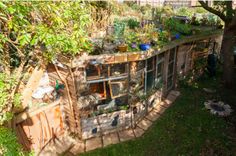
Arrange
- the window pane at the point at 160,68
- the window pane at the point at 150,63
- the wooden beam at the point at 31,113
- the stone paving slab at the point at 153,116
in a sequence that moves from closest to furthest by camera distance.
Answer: the wooden beam at the point at 31,113
the window pane at the point at 150,63
the stone paving slab at the point at 153,116
the window pane at the point at 160,68

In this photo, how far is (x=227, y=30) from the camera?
1126 cm

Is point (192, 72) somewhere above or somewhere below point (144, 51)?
below

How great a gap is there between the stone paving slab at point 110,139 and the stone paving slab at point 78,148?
100 centimetres

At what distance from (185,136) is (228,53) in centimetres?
623

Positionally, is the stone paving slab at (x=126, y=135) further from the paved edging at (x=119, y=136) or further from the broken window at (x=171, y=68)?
the broken window at (x=171, y=68)

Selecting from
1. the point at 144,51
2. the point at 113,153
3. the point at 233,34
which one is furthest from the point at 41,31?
the point at 233,34

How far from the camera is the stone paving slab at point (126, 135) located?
9.16 meters

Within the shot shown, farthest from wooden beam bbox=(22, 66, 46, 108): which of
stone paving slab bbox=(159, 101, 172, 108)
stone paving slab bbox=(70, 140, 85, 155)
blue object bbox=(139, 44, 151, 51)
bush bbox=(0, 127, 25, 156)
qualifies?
stone paving slab bbox=(159, 101, 172, 108)

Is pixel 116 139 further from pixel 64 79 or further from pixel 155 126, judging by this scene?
pixel 64 79

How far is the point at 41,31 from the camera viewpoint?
12.5ft

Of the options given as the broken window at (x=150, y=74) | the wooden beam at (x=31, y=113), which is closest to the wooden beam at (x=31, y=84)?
the wooden beam at (x=31, y=113)

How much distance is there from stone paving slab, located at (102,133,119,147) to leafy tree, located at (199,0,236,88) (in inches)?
330

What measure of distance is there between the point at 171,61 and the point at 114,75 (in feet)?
16.0

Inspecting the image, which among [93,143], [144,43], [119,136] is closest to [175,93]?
[144,43]
